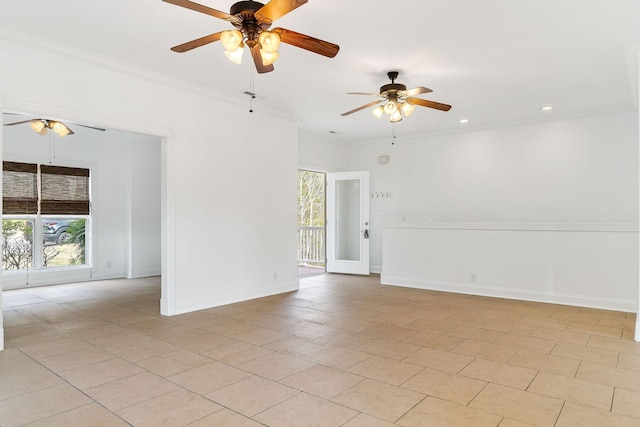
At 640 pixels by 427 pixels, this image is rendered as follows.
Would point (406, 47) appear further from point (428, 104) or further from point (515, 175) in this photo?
point (515, 175)

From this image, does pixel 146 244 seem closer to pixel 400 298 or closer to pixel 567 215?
pixel 400 298

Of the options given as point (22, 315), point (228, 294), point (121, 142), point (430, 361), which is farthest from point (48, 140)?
point (430, 361)

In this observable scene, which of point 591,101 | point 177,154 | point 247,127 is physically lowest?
point 177,154

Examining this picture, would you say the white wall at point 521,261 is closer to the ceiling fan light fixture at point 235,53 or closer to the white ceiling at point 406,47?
the white ceiling at point 406,47

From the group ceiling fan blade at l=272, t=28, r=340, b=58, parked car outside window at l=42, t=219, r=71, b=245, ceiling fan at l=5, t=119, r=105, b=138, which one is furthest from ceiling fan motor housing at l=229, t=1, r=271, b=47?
parked car outside window at l=42, t=219, r=71, b=245

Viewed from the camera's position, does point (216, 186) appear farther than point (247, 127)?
No

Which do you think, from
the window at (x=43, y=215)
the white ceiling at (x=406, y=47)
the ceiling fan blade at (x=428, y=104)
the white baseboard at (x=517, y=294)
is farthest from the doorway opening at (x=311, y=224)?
the ceiling fan blade at (x=428, y=104)

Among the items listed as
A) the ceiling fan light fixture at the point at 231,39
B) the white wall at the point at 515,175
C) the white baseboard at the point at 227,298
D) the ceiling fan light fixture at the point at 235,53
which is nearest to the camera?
the ceiling fan light fixture at the point at 231,39

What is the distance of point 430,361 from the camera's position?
3338 millimetres

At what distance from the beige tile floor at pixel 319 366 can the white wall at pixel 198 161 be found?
1.95 feet

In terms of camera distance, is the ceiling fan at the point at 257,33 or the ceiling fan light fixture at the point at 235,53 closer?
the ceiling fan at the point at 257,33

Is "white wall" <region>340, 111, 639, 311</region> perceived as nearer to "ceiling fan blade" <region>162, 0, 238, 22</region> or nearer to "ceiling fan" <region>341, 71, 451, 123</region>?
"ceiling fan" <region>341, 71, 451, 123</region>

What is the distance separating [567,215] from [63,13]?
7137 mm

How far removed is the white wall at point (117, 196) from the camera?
7289 mm
